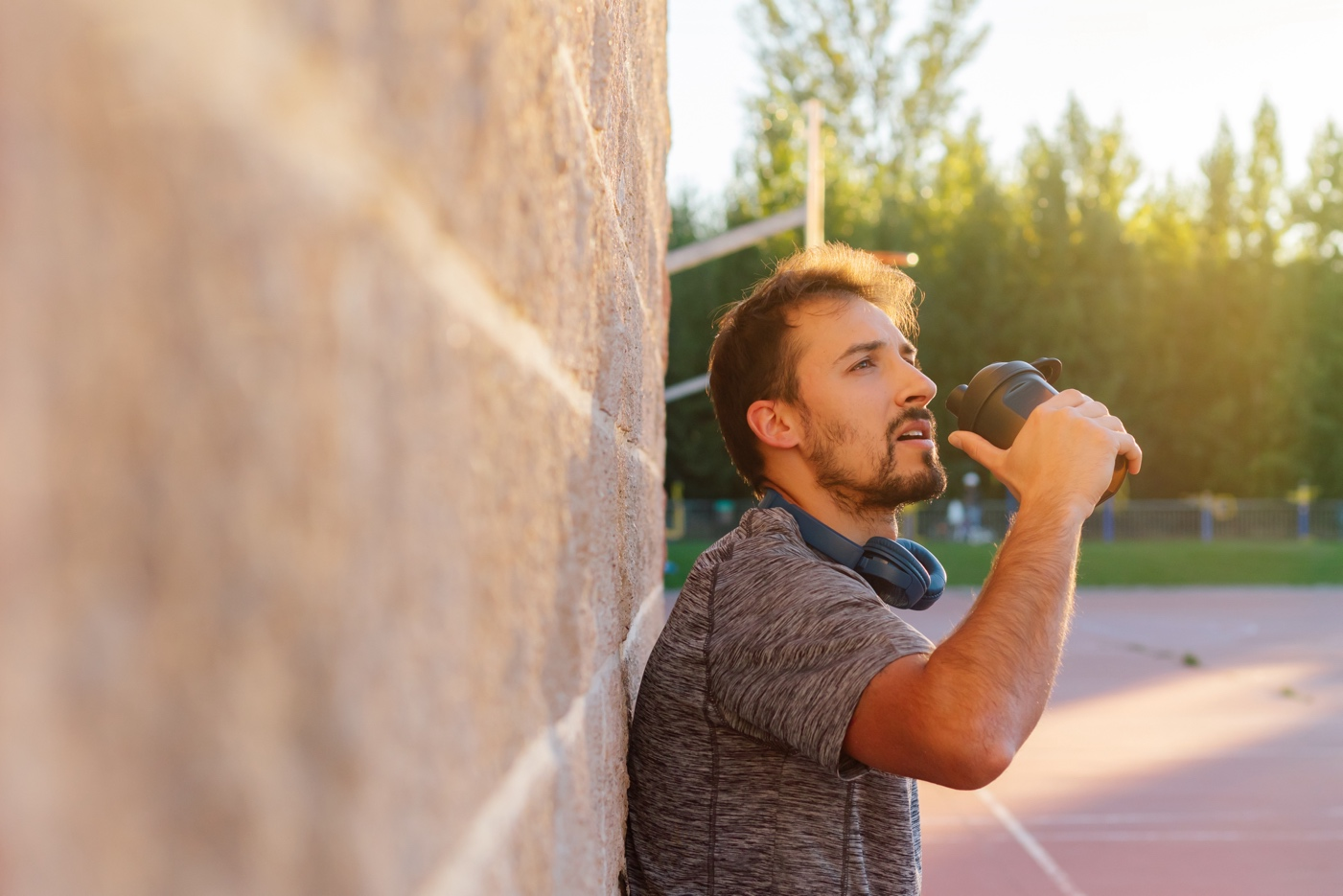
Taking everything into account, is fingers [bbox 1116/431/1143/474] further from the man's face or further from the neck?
the neck

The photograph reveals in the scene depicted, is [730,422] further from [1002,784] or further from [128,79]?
[1002,784]

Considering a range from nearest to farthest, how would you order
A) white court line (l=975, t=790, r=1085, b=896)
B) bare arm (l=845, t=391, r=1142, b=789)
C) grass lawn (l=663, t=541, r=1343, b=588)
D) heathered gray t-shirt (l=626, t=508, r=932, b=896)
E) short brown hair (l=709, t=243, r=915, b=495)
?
bare arm (l=845, t=391, r=1142, b=789) → heathered gray t-shirt (l=626, t=508, r=932, b=896) → short brown hair (l=709, t=243, r=915, b=495) → white court line (l=975, t=790, r=1085, b=896) → grass lawn (l=663, t=541, r=1343, b=588)

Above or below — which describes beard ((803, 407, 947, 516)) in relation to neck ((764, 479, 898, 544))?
above

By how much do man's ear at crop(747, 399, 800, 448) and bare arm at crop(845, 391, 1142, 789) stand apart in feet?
1.59

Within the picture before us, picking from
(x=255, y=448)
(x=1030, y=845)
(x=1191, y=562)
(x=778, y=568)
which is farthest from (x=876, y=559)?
(x=1191, y=562)

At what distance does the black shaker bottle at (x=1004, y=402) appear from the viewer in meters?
2.06

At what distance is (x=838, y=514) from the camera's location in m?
2.25

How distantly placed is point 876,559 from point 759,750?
1.47 ft

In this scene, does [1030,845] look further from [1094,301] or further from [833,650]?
[1094,301]

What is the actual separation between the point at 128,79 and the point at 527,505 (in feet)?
1.74

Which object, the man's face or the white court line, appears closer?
the man's face

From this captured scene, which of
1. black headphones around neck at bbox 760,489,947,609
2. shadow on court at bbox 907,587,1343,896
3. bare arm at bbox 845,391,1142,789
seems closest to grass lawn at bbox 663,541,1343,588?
shadow on court at bbox 907,587,1343,896

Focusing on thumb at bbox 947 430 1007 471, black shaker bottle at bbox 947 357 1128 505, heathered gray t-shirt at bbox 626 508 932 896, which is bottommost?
heathered gray t-shirt at bbox 626 508 932 896

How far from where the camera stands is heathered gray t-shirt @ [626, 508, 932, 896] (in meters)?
1.67
